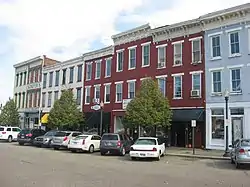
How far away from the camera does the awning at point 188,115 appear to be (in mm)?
27109

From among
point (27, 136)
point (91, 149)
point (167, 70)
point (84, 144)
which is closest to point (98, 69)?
point (167, 70)

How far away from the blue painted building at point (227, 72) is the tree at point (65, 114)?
15586 millimetres

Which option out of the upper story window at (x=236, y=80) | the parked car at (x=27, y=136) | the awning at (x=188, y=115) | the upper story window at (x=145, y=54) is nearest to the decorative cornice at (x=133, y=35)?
the upper story window at (x=145, y=54)

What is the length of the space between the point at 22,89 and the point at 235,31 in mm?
35029

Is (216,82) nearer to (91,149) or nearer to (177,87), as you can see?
(177,87)

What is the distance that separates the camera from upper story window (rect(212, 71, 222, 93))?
27.0 meters

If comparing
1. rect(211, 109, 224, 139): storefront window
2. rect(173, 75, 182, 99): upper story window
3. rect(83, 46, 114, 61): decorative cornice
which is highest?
rect(83, 46, 114, 61): decorative cornice

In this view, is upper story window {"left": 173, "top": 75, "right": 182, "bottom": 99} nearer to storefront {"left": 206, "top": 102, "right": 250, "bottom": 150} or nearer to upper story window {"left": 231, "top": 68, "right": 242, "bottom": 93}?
storefront {"left": 206, "top": 102, "right": 250, "bottom": 150}

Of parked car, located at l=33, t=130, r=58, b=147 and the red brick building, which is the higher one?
the red brick building

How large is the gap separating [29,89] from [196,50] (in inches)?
1145

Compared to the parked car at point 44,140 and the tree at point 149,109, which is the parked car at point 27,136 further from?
the tree at point 149,109

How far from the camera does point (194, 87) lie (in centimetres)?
2838

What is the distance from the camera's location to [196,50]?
28688 millimetres

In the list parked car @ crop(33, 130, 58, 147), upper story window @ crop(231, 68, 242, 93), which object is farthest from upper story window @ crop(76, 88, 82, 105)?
upper story window @ crop(231, 68, 242, 93)
